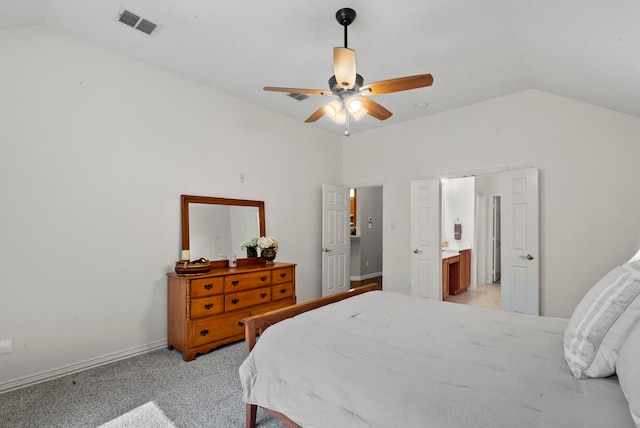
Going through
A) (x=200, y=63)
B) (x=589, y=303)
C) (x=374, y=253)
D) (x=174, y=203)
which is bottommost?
(x=374, y=253)

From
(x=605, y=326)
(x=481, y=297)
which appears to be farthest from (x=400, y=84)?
(x=481, y=297)

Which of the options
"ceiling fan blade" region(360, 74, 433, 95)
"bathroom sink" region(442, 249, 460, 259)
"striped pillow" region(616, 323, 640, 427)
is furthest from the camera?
"bathroom sink" region(442, 249, 460, 259)

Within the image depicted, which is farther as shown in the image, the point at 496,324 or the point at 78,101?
the point at 78,101

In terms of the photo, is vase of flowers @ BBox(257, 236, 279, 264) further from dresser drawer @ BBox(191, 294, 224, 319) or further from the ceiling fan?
the ceiling fan

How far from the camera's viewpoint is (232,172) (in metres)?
4.05

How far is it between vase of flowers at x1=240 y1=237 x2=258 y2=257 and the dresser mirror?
1.7 inches

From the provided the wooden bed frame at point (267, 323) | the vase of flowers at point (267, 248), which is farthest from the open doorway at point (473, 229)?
the wooden bed frame at point (267, 323)

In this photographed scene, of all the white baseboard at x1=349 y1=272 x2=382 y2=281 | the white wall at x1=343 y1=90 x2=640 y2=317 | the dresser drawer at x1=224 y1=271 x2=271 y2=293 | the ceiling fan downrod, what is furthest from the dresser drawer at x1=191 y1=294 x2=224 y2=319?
the white baseboard at x1=349 y1=272 x2=382 y2=281

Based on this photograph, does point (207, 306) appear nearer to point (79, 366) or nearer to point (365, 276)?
point (79, 366)

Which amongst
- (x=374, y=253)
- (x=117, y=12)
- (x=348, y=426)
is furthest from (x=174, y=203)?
(x=374, y=253)

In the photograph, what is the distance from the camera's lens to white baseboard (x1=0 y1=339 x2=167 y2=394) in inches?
97.3

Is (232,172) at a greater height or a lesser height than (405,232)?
greater

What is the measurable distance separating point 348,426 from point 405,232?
398 cm

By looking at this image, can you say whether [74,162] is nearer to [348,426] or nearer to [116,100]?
[116,100]
